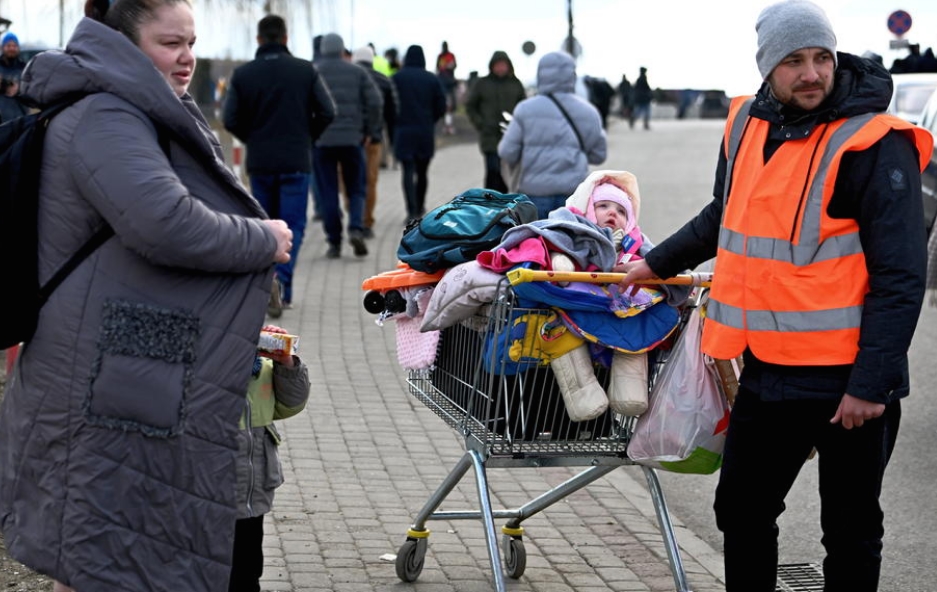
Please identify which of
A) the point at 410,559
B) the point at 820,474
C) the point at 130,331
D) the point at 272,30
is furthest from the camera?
the point at 272,30

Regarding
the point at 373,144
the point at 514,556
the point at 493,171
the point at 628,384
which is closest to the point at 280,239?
the point at 628,384

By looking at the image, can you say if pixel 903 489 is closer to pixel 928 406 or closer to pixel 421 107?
pixel 928 406

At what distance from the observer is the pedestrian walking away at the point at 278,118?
11.8 m

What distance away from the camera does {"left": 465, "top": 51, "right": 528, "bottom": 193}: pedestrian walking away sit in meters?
16.6

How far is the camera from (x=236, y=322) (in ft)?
12.3

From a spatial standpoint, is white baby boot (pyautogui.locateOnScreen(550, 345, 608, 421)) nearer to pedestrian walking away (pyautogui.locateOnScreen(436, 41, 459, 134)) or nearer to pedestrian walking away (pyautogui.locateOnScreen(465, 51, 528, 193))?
pedestrian walking away (pyautogui.locateOnScreen(465, 51, 528, 193))

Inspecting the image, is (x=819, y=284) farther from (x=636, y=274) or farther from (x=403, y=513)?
(x=403, y=513)

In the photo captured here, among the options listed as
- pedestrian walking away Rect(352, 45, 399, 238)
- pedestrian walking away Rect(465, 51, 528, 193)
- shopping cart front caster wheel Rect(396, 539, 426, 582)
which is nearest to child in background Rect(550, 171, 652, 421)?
shopping cart front caster wheel Rect(396, 539, 426, 582)

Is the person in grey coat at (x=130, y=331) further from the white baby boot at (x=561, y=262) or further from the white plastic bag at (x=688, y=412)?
the white plastic bag at (x=688, y=412)

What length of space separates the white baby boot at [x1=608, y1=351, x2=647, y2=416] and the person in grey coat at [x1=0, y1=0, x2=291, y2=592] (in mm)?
1354

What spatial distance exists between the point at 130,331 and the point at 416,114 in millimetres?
14226

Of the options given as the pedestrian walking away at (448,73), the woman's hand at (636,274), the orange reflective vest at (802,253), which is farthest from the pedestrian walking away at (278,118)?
the pedestrian walking away at (448,73)

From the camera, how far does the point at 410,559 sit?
18.1 feet

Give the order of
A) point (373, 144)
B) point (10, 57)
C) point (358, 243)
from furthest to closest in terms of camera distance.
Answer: point (373, 144) < point (358, 243) < point (10, 57)
